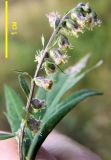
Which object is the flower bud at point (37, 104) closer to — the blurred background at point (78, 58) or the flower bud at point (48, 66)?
the flower bud at point (48, 66)

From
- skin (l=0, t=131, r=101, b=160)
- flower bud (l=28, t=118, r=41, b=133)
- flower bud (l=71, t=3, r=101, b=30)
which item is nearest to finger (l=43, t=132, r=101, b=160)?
skin (l=0, t=131, r=101, b=160)

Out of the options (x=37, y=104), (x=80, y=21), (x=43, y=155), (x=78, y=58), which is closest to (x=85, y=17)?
(x=80, y=21)

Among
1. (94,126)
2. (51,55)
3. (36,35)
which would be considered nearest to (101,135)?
(94,126)

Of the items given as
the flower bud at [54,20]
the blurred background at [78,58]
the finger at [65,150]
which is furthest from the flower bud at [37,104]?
the blurred background at [78,58]

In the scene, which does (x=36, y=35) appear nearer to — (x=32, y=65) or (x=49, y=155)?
(x=32, y=65)

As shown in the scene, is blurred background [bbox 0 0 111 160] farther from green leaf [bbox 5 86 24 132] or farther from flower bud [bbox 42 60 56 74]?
flower bud [bbox 42 60 56 74]

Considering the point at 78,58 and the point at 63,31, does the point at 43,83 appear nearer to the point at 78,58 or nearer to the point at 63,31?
the point at 63,31
